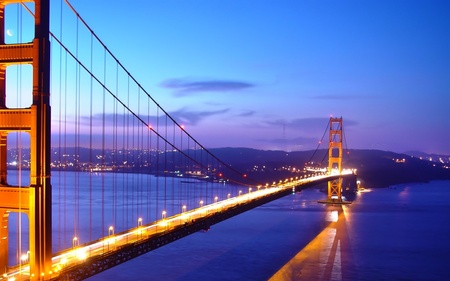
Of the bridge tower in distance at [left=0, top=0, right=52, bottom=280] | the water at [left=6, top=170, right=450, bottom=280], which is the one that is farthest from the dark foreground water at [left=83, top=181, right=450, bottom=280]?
the bridge tower in distance at [left=0, top=0, right=52, bottom=280]

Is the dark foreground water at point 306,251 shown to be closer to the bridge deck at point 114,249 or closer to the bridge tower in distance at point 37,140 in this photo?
the bridge deck at point 114,249

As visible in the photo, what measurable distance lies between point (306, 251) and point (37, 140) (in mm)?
16320

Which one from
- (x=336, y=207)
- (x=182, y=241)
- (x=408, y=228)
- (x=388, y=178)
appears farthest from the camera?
(x=388, y=178)

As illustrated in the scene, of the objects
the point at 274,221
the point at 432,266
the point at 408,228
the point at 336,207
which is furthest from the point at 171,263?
the point at 336,207

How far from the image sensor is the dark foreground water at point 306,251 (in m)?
17.7

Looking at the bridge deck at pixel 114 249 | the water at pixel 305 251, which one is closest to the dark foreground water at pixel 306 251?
the water at pixel 305 251

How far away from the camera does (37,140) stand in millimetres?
8562

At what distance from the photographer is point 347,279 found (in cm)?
1731

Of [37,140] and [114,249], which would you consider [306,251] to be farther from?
[37,140]

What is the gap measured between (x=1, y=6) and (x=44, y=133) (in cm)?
263

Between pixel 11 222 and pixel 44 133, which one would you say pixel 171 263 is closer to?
pixel 44 133

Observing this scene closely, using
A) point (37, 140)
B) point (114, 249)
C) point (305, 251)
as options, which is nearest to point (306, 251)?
point (305, 251)

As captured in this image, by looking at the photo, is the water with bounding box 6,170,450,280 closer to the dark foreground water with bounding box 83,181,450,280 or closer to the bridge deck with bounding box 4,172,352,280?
the dark foreground water with bounding box 83,181,450,280

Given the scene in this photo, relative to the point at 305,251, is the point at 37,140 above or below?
above
